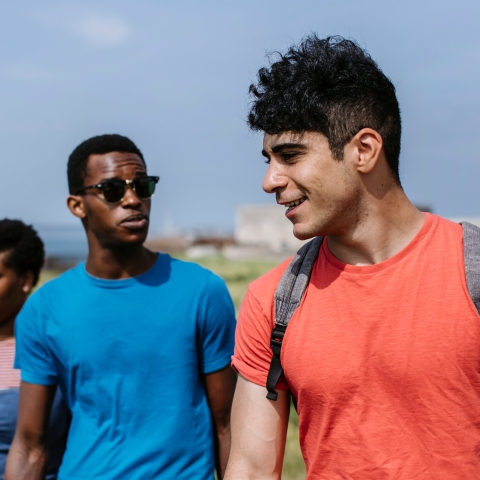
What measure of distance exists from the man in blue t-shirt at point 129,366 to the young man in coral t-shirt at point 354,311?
86cm

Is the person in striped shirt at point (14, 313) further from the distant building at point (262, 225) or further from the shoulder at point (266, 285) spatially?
the distant building at point (262, 225)

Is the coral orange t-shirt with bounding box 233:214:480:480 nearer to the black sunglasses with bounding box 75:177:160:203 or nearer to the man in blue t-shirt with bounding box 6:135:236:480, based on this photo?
the man in blue t-shirt with bounding box 6:135:236:480

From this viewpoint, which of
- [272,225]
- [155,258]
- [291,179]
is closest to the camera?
[291,179]

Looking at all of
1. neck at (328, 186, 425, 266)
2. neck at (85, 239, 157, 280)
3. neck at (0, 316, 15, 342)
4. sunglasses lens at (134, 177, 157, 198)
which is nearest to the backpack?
neck at (328, 186, 425, 266)

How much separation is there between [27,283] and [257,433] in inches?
103

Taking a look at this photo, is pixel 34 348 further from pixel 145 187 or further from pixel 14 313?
pixel 145 187

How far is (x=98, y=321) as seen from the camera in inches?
169

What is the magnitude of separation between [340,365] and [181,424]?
144 centimetres

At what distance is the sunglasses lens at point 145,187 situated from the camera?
466 centimetres

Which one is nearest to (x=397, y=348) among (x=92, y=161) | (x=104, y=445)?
(x=104, y=445)

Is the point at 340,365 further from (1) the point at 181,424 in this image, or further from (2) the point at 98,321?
(2) the point at 98,321

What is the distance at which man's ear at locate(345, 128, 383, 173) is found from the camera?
312 cm

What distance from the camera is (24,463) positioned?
13.9ft

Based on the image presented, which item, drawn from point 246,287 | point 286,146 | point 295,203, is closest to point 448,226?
point 295,203
